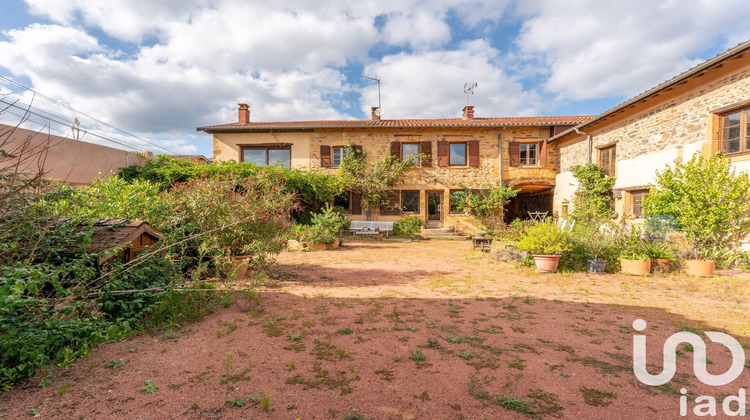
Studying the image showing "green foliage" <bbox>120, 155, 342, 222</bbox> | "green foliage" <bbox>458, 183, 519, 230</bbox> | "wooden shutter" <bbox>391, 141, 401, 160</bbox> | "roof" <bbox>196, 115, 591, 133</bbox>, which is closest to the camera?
"green foliage" <bbox>120, 155, 342, 222</bbox>

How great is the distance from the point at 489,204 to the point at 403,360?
42.5 feet

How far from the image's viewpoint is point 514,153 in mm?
15094

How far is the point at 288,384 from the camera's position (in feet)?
8.09

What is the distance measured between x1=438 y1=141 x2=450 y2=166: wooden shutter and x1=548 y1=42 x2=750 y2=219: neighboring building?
5.15m

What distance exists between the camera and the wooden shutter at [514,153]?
15.1 metres

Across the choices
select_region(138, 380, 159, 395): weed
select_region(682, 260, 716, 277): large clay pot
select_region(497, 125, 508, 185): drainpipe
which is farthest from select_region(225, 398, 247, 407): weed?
select_region(497, 125, 508, 185): drainpipe

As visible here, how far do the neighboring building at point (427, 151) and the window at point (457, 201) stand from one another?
50 mm

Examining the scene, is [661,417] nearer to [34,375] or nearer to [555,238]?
[34,375]

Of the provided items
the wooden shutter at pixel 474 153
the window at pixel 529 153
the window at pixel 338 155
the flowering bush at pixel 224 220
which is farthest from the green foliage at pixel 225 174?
the window at pixel 529 153

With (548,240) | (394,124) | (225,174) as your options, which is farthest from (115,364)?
(394,124)

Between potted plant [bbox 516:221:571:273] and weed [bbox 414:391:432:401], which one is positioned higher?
potted plant [bbox 516:221:571:273]

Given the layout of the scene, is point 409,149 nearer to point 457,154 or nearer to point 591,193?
point 457,154

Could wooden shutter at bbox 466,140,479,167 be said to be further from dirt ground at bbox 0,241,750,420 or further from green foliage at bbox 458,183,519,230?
dirt ground at bbox 0,241,750,420

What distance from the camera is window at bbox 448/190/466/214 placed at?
49.2ft
